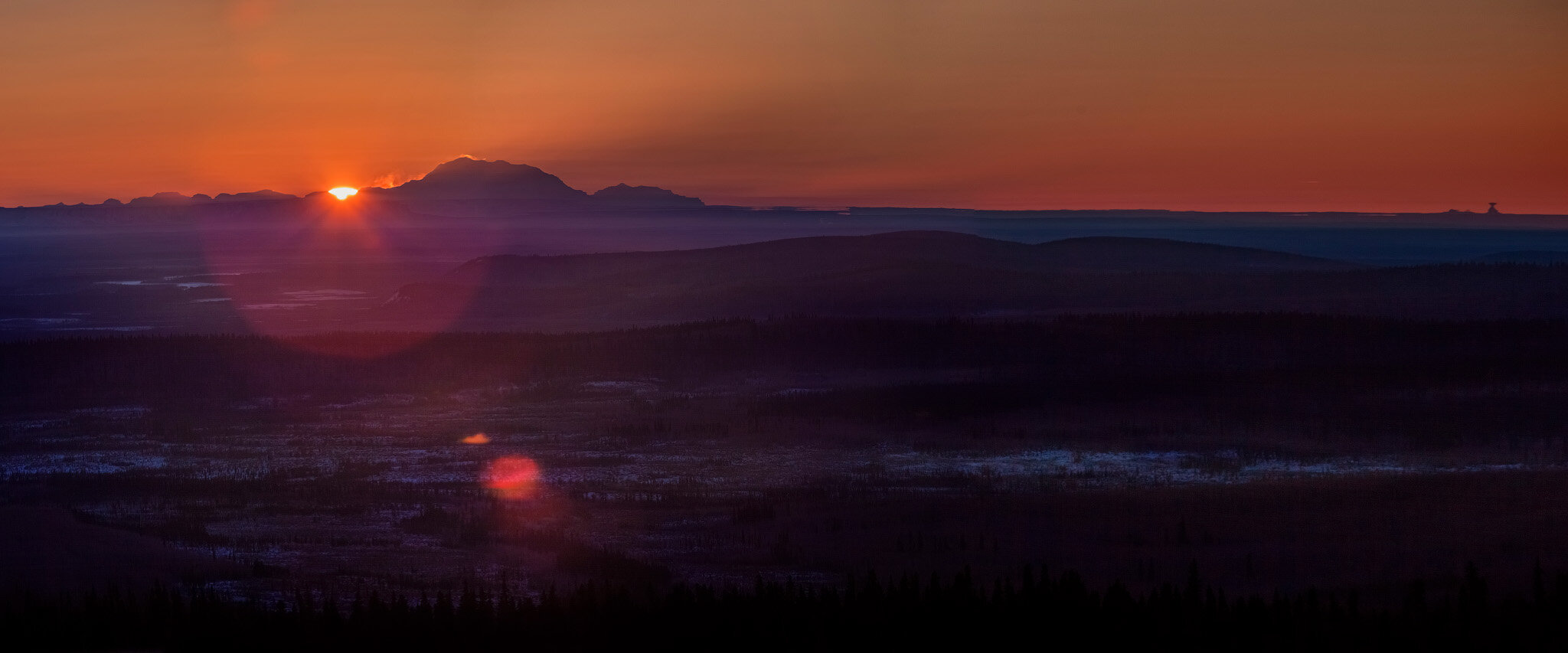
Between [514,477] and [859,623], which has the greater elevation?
[859,623]

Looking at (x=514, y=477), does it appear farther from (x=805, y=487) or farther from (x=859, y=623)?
(x=859, y=623)

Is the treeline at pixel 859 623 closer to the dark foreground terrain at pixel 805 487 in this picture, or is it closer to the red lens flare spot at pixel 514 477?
the dark foreground terrain at pixel 805 487

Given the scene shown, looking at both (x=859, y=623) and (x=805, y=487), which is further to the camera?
(x=805, y=487)

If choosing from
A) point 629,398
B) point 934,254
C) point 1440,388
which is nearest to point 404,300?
point 934,254

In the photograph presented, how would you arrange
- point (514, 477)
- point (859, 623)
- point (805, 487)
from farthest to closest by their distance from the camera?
point (514, 477)
point (805, 487)
point (859, 623)

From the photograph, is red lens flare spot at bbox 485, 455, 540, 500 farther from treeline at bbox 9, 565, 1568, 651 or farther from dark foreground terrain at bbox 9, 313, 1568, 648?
treeline at bbox 9, 565, 1568, 651

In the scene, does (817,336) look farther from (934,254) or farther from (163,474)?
(934,254)

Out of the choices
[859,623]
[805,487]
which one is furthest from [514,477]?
[859,623]
